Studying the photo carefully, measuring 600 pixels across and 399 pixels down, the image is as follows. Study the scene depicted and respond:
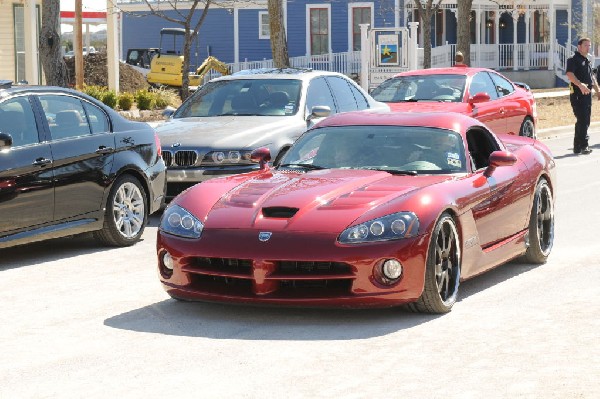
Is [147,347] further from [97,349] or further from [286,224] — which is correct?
[286,224]

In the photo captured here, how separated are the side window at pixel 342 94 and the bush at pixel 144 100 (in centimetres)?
1671

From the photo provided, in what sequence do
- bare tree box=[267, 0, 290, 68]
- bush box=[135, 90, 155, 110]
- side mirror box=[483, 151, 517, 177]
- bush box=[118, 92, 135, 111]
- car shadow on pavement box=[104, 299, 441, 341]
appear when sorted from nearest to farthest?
1. car shadow on pavement box=[104, 299, 441, 341]
2. side mirror box=[483, 151, 517, 177]
3. bare tree box=[267, 0, 290, 68]
4. bush box=[118, 92, 135, 111]
5. bush box=[135, 90, 155, 110]

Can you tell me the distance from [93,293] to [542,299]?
317cm

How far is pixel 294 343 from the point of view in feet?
25.3

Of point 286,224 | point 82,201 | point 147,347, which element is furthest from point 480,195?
point 82,201

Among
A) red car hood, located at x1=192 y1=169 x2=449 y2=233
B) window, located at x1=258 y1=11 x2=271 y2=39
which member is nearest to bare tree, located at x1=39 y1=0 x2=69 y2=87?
red car hood, located at x1=192 y1=169 x2=449 y2=233

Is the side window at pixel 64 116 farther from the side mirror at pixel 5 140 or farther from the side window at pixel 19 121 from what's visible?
the side mirror at pixel 5 140

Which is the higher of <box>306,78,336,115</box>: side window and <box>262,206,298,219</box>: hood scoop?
<box>306,78,336,115</box>: side window

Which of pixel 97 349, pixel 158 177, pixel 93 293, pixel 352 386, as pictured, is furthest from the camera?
pixel 158 177

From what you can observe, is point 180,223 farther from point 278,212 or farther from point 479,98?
point 479,98

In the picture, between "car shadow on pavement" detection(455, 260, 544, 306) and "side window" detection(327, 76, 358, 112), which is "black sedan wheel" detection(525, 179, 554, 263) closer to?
"car shadow on pavement" detection(455, 260, 544, 306)

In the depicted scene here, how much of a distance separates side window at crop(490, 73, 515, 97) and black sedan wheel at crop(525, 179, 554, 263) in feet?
34.1

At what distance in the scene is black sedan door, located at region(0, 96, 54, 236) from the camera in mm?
10992

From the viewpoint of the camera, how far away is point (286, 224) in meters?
8.33
